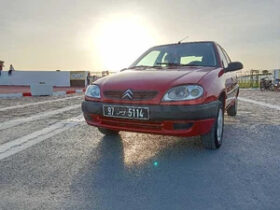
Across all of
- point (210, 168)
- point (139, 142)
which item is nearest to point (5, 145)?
point (139, 142)

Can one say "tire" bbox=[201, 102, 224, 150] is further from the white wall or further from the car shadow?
the white wall

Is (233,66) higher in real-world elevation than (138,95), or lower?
higher

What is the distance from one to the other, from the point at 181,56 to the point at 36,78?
28.2 m

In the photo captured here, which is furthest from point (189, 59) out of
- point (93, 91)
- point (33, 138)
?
point (33, 138)

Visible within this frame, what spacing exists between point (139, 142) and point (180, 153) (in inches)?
30.6

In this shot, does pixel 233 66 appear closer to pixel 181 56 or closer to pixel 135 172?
pixel 181 56

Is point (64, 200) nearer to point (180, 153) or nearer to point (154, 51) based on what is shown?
point (180, 153)

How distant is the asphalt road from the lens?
230 centimetres

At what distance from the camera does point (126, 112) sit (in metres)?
3.40

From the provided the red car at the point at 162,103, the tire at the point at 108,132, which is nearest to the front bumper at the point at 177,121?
the red car at the point at 162,103

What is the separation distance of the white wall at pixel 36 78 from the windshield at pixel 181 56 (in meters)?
26.0

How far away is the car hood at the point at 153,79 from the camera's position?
3.41m

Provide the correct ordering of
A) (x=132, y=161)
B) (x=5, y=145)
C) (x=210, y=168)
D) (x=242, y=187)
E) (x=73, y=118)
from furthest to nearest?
(x=73, y=118)
(x=5, y=145)
(x=132, y=161)
(x=210, y=168)
(x=242, y=187)

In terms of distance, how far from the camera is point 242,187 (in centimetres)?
256
